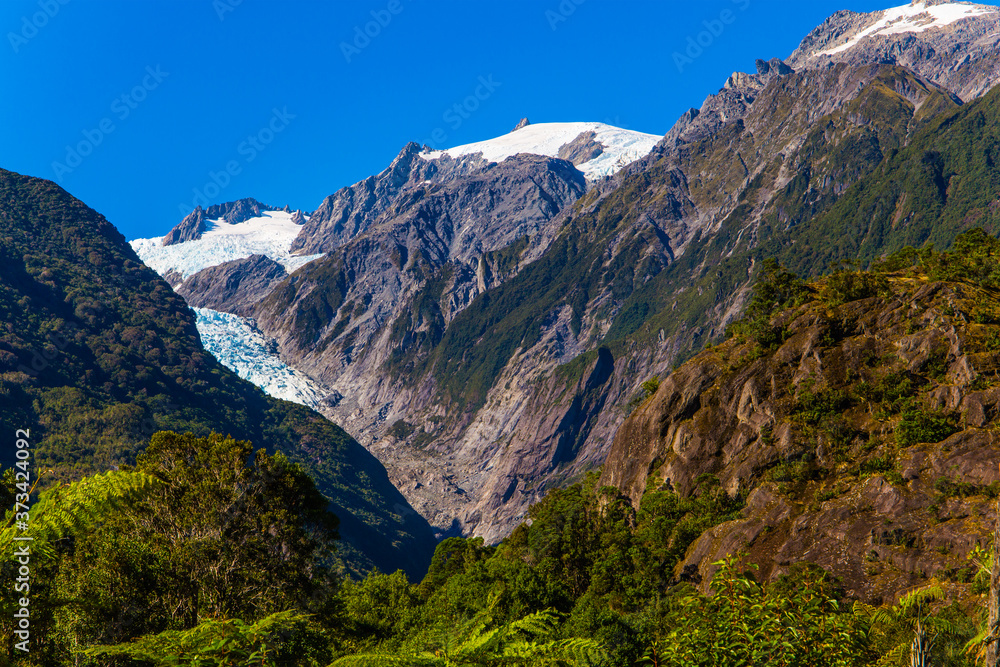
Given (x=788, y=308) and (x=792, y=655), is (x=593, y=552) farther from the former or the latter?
(x=792, y=655)

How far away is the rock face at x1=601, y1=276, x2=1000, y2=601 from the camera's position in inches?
2376

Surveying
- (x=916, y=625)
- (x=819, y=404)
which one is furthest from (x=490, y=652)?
(x=819, y=404)

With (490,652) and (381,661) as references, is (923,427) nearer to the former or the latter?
(490,652)

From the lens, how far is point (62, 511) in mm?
13258

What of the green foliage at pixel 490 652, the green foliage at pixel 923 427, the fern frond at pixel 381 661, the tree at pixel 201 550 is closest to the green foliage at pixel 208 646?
the fern frond at pixel 381 661

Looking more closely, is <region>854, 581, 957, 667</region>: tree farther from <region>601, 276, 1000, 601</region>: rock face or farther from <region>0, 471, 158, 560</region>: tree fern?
<region>601, 276, 1000, 601</region>: rock face

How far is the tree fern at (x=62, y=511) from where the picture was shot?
12.8m

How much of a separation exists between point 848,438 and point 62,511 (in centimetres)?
7856

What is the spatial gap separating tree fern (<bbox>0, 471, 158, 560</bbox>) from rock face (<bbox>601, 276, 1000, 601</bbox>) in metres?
56.6

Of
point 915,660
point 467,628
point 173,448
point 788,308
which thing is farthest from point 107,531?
point 788,308

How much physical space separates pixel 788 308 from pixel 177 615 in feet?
289

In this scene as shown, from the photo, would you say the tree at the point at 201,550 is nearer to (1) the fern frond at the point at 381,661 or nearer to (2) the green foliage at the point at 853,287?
(1) the fern frond at the point at 381,661

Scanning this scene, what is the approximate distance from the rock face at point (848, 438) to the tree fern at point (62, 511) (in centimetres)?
5659

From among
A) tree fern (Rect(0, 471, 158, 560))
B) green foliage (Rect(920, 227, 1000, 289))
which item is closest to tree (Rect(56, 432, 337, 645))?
tree fern (Rect(0, 471, 158, 560))
